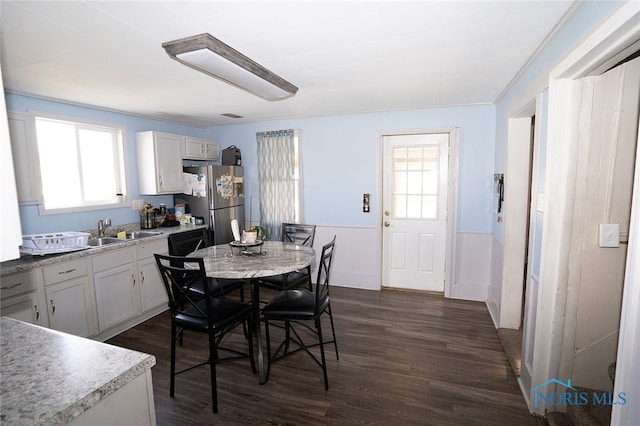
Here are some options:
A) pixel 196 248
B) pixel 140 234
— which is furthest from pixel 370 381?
pixel 140 234

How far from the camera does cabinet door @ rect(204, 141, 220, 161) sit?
4508 millimetres

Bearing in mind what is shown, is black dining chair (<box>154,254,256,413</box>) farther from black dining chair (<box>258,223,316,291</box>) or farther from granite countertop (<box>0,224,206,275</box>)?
granite countertop (<box>0,224,206,275</box>)

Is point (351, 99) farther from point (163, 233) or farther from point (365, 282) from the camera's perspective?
point (163, 233)

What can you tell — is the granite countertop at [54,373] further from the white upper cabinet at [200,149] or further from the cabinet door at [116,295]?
the white upper cabinet at [200,149]

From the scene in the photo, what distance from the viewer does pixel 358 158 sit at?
407 centimetres

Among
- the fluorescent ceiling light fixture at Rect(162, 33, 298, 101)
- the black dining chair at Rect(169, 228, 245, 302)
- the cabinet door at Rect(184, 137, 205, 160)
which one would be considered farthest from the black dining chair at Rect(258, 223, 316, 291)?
the cabinet door at Rect(184, 137, 205, 160)

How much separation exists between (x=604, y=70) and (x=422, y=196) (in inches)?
95.1

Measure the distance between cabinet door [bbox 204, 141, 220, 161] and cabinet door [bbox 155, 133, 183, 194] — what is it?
0.43 metres

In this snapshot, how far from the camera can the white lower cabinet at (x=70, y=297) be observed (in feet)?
8.19

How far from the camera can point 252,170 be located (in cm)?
464

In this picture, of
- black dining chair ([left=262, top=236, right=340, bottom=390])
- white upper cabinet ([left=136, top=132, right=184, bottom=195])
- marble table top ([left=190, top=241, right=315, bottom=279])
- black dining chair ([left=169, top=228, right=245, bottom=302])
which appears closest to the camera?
marble table top ([left=190, top=241, right=315, bottom=279])

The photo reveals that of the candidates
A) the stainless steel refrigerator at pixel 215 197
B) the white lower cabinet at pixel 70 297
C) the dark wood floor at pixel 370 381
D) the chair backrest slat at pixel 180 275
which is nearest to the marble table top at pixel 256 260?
the chair backrest slat at pixel 180 275

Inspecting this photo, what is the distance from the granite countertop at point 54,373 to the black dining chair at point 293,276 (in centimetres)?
183

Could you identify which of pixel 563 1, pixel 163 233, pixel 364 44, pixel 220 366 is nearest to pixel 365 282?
pixel 220 366
